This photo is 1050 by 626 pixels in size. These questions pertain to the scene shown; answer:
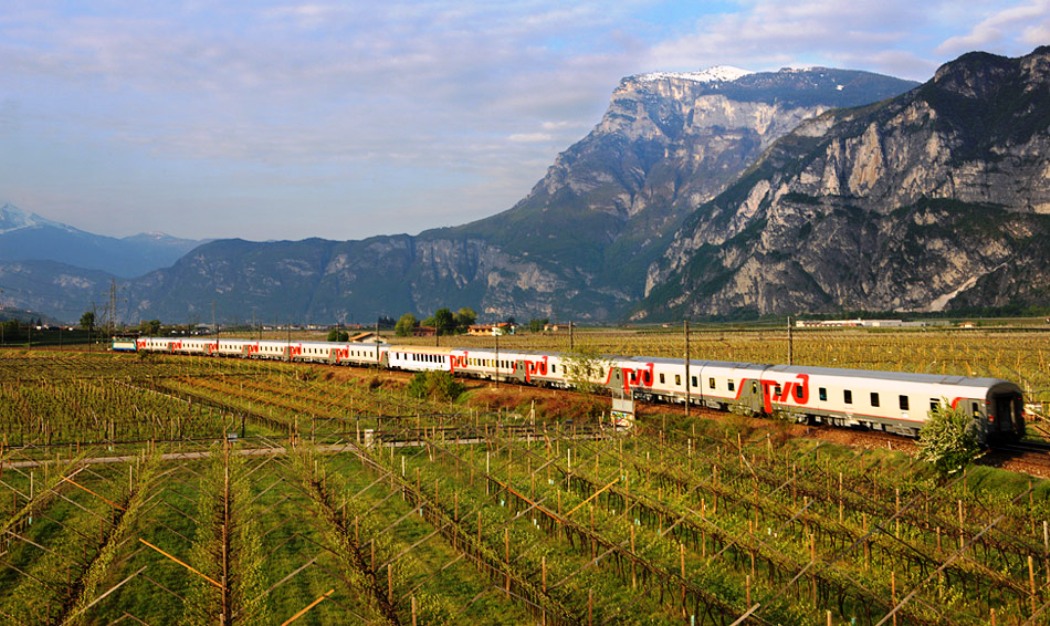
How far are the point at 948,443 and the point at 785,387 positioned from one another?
14806mm

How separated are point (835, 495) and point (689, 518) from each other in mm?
5866

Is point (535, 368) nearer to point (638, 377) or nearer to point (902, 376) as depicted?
point (638, 377)

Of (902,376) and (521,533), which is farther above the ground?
(902,376)

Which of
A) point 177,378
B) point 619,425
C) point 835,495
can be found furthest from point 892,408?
point 177,378

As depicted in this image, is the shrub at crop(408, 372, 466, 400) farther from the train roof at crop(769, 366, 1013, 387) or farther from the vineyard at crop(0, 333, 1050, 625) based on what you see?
the train roof at crop(769, 366, 1013, 387)

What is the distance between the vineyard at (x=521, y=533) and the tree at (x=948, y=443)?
1.04 meters

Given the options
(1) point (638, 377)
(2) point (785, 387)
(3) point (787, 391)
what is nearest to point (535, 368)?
(1) point (638, 377)

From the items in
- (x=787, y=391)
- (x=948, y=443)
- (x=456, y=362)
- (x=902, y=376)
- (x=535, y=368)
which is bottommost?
(x=456, y=362)

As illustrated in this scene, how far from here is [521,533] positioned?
2791 cm

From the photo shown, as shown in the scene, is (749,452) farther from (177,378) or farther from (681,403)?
(177,378)

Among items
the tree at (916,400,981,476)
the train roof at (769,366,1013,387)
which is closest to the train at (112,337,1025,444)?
the train roof at (769,366,1013,387)

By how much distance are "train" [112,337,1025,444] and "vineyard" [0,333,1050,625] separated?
224 centimetres

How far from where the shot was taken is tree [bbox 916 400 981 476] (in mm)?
29672

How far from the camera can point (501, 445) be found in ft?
134
